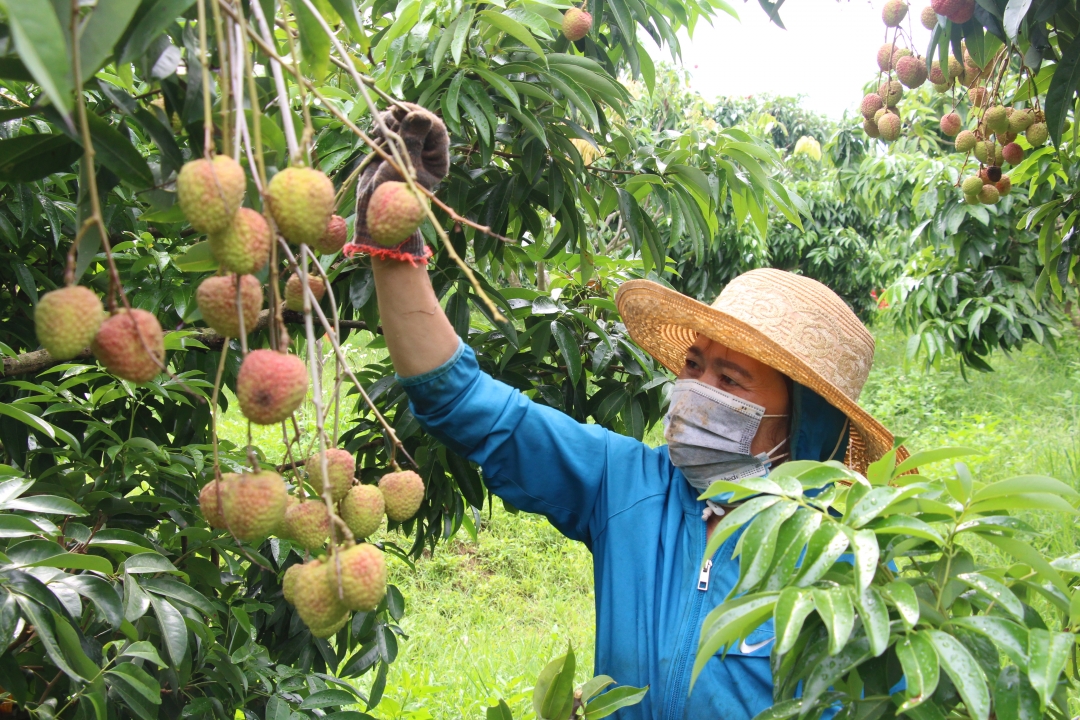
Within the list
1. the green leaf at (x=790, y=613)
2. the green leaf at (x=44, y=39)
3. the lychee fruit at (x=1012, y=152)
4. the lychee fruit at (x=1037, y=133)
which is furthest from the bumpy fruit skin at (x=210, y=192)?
the lychee fruit at (x=1012, y=152)

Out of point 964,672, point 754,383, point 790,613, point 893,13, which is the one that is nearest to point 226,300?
point 790,613

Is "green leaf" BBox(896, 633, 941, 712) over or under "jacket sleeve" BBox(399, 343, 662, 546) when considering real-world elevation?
over

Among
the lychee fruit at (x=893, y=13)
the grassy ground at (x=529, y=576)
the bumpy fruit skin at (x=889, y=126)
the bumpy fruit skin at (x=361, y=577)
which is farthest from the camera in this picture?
the grassy ground at (x=529, y=576)

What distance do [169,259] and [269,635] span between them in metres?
0.80

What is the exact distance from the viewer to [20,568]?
94 centimetres

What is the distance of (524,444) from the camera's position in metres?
1.38

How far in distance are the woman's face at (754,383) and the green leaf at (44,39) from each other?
3.98ft

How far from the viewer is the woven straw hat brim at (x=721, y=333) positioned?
1.44 m

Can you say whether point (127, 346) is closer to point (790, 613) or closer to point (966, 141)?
point (790, 613)

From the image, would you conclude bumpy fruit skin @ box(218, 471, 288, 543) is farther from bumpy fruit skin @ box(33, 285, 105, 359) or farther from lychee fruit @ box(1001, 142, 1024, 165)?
lychee fruit @ box(1001, 142, 1024, 165)

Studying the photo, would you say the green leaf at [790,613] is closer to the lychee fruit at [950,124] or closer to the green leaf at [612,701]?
the green leaf at [612,701]

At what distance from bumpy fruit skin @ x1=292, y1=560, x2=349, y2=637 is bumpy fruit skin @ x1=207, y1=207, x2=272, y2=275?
0.77 ft

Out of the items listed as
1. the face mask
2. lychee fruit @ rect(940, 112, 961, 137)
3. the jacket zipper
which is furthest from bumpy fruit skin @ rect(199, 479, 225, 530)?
lychee fruit @ rect(940, 112, 961, 137)

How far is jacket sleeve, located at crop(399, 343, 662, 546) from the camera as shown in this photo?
1.28m
